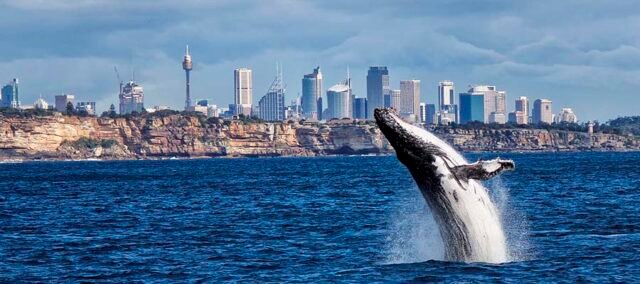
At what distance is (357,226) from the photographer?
153 ft

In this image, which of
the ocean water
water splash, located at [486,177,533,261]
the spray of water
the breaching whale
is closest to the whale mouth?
the breaching whale

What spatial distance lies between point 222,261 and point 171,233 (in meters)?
11.3

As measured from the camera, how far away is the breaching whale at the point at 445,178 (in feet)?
83.1

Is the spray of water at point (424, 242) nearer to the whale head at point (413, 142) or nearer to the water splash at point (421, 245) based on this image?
the water splash at point (421, 245)

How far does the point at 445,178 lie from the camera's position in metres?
25.4

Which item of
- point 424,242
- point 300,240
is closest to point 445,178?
point 424,242

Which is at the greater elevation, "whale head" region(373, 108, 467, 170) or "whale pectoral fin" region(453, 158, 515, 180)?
"whale head" region(373, 108, 467, 170)

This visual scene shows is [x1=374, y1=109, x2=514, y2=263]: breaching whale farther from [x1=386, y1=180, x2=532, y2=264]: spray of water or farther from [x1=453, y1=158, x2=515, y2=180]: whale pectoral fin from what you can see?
[x1=386, y1=180, x2=532, y2=264]: spray of water

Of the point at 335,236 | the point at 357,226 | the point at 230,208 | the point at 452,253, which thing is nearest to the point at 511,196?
the point at 230,208

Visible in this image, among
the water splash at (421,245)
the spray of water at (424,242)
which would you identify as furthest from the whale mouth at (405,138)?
the spray of water at (424,242)

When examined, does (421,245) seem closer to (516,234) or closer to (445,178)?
(445,178)

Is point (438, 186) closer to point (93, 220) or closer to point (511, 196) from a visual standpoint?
point (93, 220)

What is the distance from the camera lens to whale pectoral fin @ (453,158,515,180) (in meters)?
24.5

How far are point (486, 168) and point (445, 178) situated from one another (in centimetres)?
117
